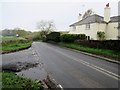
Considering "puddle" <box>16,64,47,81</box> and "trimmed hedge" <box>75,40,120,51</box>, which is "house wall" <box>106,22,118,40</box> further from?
"puddle" <box>16,64,47,81</box>

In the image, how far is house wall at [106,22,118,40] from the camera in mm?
37875

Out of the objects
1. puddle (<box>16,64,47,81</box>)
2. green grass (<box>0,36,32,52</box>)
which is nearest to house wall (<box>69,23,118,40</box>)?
green grass (<box>0,36,32,52</box>)

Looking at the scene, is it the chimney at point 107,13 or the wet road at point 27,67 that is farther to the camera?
the chimney at point 107,13

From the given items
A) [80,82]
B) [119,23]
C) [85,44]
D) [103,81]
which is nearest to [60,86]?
[80,82]

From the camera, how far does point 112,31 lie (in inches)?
1537

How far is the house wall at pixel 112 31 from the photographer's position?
3788 cm

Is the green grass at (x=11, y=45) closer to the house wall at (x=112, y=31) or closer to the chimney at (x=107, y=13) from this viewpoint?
the house wall at (x=112, y=31)

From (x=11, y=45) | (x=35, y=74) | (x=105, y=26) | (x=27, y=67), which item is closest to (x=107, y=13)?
(x=105, y=26)

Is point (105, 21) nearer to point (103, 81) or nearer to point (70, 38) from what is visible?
point (70, 38)

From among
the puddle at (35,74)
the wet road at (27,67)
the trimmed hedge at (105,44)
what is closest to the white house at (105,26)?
the trimmed hedge at (105,44)

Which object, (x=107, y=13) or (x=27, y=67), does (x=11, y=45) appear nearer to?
(x=107, y=13)

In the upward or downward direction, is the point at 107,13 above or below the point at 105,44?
above

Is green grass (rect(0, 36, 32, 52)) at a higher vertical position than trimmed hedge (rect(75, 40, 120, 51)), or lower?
lower

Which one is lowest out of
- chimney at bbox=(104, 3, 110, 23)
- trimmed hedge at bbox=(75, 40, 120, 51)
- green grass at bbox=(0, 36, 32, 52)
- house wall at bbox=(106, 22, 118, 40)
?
green grass at bbox=(0, 36, 32, 52)
